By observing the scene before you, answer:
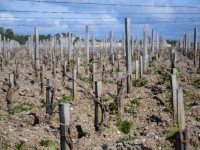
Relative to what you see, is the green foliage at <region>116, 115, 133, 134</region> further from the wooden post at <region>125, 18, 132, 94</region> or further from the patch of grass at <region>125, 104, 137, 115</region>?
the wooden post at <region>125, 18, 132, 94</region>

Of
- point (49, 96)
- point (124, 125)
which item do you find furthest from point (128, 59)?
point (124, 125)

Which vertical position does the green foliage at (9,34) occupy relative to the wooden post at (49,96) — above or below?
above

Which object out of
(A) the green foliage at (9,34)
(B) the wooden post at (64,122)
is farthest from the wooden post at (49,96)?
(A) the green foliage at (9,34)

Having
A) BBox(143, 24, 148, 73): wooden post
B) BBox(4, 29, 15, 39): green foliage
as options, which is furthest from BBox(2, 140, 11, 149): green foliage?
BBox(4, 29, 15, 39): green foliage

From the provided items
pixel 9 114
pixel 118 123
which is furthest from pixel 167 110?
pixel 9 114

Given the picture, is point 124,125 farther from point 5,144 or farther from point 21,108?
point 21,108

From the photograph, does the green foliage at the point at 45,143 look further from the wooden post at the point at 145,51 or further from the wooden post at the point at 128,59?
the wooden post at the point at 145,51

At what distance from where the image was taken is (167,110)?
7148 mm

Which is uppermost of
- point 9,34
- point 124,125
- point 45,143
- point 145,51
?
point 9,34

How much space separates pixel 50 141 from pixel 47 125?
0.90m

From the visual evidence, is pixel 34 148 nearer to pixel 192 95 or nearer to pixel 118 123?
pixel 118 123

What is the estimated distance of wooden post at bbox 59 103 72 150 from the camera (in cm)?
441

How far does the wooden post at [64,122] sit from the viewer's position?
441cm

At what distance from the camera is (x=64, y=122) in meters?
4.45
